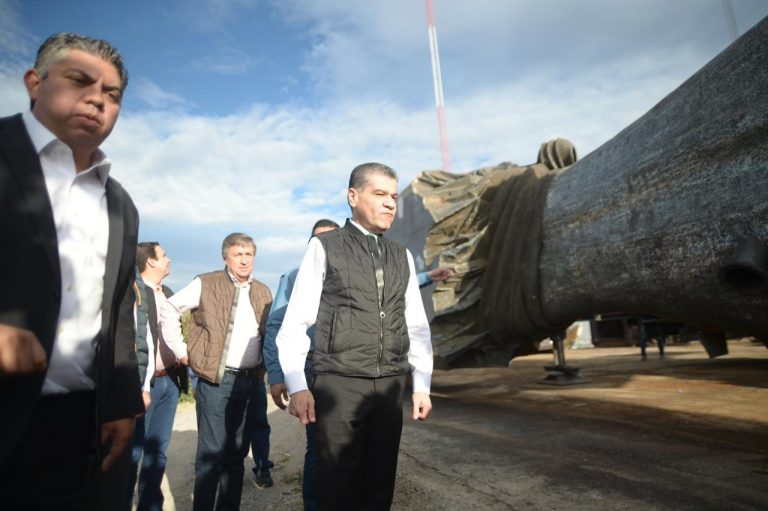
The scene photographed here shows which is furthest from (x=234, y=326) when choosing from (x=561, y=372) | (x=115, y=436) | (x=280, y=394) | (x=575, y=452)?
(x=561, y=372)

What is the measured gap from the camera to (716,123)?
300 cm

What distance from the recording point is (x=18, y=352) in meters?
0.96

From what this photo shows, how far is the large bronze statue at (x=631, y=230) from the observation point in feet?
9.29

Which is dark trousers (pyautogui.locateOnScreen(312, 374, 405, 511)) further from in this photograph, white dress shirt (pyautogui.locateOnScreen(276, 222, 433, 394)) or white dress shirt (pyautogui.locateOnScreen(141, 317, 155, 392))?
white dress shirt (pyautogui.locateOnScreen(141, 317, 155, 392))

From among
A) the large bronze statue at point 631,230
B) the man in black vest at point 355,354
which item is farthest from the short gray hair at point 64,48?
the large bronze statue at point 631,230

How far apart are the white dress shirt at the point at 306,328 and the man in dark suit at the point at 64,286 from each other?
0.67m

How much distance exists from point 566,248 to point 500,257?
0.92 meters

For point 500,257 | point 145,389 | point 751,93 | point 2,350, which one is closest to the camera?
point 2,350

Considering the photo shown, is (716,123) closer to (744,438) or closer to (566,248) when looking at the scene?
(566,248)

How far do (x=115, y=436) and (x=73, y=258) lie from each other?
0.54 meters

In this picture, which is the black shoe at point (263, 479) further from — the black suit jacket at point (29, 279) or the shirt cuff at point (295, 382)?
the black suit jacket at point (29, 279)

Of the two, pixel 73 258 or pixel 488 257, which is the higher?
pixel 488 257

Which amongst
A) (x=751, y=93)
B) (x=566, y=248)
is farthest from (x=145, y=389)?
(x=751, y=93)

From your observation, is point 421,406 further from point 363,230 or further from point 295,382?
point 363,230
